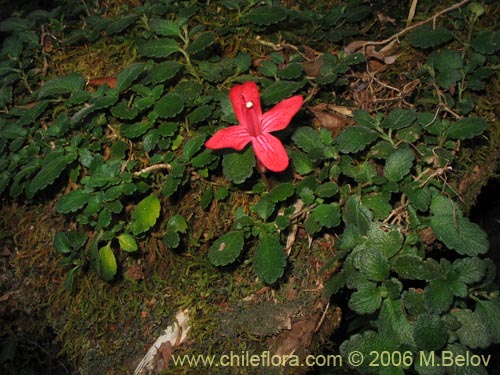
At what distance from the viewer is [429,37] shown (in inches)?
64.2

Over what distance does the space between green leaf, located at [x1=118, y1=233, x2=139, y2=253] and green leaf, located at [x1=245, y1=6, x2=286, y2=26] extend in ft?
2.80

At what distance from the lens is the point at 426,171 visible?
1.44 m

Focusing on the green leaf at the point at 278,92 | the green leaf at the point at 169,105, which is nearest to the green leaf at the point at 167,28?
the green leaf at the point at 169,105

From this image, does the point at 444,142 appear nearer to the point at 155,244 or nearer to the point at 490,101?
the point at 490,101

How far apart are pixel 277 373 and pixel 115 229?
63 centimetres

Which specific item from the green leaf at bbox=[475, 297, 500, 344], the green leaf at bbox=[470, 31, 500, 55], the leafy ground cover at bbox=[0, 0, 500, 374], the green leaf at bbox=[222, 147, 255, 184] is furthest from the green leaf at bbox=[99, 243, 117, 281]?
the green leaf at bbox=[470, 31, 500, 55]

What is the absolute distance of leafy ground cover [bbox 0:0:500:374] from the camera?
126 cm

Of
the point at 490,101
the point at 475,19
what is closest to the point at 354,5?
the point at 475,19

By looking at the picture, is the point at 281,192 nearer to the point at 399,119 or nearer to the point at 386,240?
the point at 386,240

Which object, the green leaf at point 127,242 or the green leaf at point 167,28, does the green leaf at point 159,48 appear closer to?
the green leaf at point 167,28

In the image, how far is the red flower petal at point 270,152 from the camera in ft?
4.02

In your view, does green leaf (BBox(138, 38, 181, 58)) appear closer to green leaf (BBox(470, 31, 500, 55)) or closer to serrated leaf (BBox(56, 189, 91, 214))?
serrated leaf (BBox(56, 189, 91, 214))

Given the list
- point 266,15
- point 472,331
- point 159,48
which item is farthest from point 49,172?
point 472,331

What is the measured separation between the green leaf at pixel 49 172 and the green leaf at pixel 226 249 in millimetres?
526
